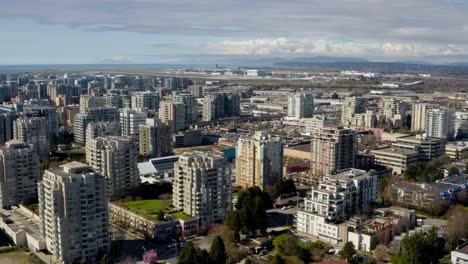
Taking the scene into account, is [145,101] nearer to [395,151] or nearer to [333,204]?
[395,151]

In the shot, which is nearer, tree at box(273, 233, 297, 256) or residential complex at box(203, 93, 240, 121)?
tree at box(273, 233, 297, 256)

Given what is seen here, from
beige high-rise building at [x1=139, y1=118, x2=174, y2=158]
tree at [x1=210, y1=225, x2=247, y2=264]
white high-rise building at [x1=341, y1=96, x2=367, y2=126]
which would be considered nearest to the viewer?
tree at [x1=210, y1=225, x2=247, y2=264]

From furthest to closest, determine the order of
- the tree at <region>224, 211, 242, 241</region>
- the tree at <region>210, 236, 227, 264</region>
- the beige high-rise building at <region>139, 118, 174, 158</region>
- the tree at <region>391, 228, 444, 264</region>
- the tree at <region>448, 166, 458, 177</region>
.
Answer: the beige high-rise building at <region>139, 118, 174, 158</region>
the tree at <region>448, 166, 458, 177</region>
the tree at <region>224, 211, 242, 241</region>
the tree at <region>210, 236, 227, 264</region>
the tree at <region>391, 228, 444, 264</region>

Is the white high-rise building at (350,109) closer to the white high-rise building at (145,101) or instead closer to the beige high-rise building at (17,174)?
the white high-rise building at (145,101)

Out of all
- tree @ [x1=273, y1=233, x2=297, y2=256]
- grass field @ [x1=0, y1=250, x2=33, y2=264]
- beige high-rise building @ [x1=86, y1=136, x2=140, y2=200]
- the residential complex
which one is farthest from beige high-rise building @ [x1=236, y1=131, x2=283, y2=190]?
the residential complex

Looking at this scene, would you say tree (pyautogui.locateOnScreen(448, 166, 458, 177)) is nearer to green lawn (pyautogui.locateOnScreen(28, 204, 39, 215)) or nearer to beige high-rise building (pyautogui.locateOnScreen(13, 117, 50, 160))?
green lawn (pyautogui.locateOnScreen(28, 204, 39, 215))

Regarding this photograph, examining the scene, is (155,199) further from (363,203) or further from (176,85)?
(176,85)
